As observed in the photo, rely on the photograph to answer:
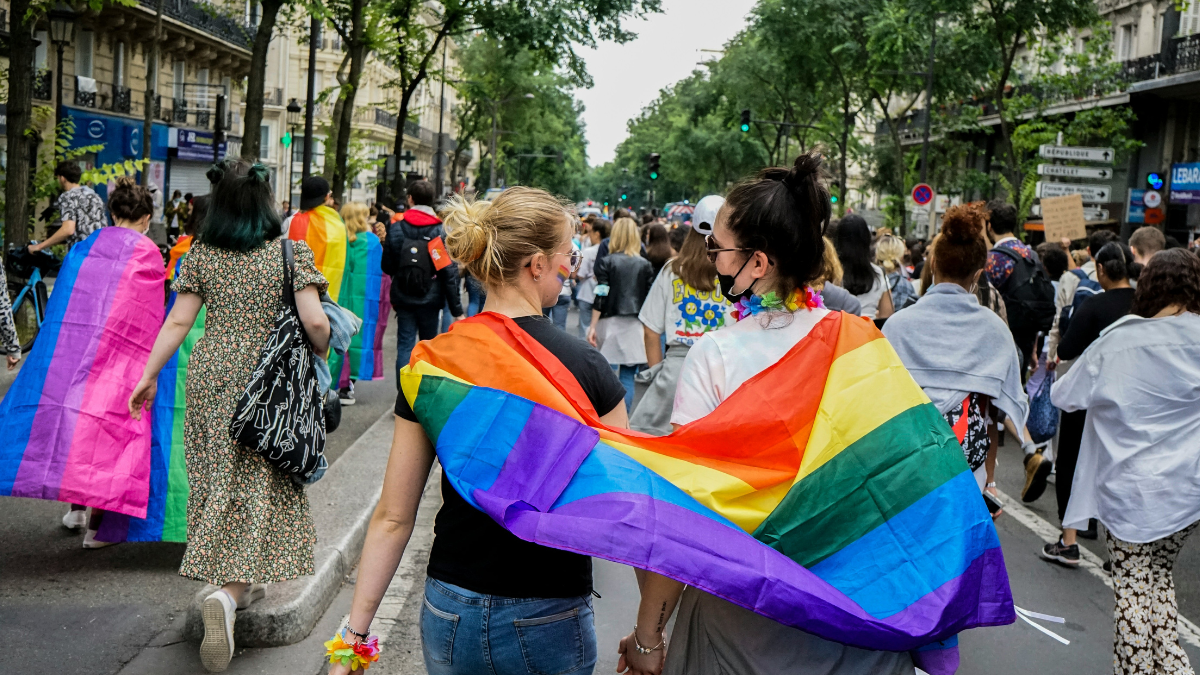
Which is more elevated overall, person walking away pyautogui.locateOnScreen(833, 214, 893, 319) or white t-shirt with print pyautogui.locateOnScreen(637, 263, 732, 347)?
person walking away pyautogui.locateOnScreen(833, 214, 893, 319)

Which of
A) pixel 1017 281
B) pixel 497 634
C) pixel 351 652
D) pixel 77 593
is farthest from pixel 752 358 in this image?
pixel 1017 281

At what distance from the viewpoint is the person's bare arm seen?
8.65 ft

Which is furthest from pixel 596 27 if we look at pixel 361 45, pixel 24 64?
pixel 24 64

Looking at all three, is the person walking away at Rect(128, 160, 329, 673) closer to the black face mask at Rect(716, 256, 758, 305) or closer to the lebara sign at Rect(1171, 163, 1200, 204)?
the black face mask at Rect(716, 256, 758, 305)

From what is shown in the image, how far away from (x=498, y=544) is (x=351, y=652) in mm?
423

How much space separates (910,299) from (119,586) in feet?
20.4

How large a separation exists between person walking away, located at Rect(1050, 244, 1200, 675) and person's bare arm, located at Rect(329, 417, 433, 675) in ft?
10.8

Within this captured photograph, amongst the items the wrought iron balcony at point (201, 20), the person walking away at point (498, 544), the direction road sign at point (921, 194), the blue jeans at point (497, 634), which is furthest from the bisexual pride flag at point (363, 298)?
the wrought iron balcony at point (201, 20)

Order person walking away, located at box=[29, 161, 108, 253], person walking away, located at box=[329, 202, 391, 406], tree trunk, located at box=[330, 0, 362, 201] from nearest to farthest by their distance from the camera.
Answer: person walking away, located at box=[29, 161, 108, 253]
person walking away, located at box=[329, 202, 391, 406]
tree trunk, located at box=[330, 0, 362, 201]

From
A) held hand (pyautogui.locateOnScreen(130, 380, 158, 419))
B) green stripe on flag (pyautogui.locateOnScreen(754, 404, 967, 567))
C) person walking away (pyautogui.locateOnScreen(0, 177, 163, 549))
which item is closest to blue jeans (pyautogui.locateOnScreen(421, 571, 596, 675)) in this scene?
green stripe on flag (pyautogui.locateOnScreen(754, 404, 967, 567))

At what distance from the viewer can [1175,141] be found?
3266cm

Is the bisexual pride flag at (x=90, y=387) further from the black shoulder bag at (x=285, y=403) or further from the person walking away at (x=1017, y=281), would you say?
the person walking away at (x=1017, y=281)

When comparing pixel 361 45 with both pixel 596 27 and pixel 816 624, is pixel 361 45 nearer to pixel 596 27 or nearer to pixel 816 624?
pixel 596 27

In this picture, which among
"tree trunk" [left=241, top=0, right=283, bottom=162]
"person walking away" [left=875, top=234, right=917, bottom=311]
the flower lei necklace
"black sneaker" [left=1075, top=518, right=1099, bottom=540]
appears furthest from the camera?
"tree trunk" [left=241, top=0, right=283, bottom=162]
